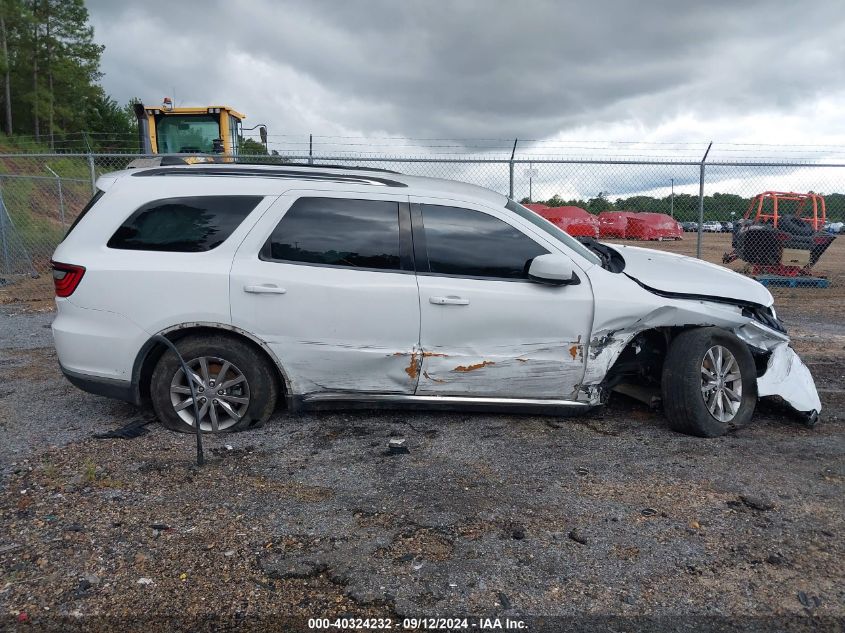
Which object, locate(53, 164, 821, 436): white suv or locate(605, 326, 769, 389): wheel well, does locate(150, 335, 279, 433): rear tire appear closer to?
locate(53, 164, 821, 436): white suv

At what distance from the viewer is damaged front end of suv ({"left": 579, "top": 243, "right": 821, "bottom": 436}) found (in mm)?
3990

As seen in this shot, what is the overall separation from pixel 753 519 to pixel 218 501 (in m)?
2.68

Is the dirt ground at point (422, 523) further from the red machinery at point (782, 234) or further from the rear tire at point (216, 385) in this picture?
the red machinery at point (782, 234)

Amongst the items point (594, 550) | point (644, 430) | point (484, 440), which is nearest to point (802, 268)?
point (644, 430)

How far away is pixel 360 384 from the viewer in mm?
4004

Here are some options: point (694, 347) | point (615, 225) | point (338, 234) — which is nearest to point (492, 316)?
point (338, 234)

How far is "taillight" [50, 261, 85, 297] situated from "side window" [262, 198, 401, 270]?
1.17 metres

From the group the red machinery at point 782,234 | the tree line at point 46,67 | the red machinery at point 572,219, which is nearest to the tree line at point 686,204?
the red machinery at point 782,234

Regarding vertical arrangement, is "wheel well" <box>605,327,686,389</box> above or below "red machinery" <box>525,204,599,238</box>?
below

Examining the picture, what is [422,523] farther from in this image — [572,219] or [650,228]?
[650,228]

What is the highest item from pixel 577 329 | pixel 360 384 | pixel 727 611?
pixel 577 329

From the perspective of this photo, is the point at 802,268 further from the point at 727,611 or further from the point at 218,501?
the point at 218,501

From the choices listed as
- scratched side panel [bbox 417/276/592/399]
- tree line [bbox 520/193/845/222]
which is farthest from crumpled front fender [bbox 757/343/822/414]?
tree line [bbox 520/193/845/222]

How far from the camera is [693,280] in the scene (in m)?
4.19
